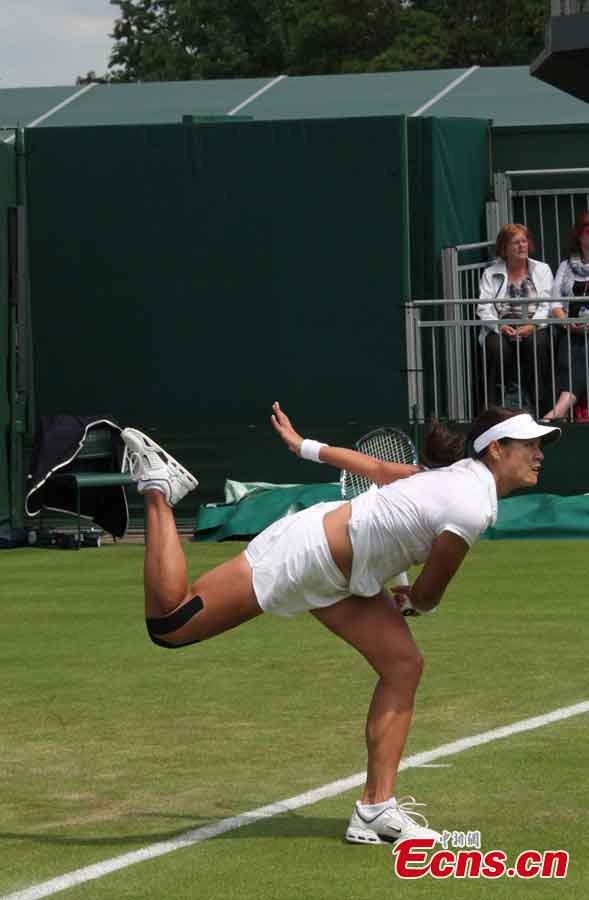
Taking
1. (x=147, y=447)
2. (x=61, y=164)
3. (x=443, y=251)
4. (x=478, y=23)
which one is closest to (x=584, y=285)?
(x=443, y=251)

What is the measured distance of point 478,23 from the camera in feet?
184

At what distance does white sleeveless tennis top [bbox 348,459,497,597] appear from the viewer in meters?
7.11

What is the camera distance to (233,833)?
290 inches

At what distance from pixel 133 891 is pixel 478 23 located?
51394 mm

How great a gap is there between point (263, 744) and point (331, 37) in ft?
159

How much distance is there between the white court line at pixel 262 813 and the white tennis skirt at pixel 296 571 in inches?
32.6

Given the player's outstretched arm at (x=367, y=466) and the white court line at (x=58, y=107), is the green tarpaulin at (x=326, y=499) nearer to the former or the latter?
the white court line at (x=58, y=107)

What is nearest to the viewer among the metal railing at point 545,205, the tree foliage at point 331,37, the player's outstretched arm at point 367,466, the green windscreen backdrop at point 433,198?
the player's outstretched arm at point 367,466

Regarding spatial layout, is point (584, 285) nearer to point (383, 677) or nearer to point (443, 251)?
point (443, 251)

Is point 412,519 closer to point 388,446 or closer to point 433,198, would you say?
point 388,446

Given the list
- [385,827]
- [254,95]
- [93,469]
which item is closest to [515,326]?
[93,469]

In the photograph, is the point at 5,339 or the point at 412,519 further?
the point at 5,339

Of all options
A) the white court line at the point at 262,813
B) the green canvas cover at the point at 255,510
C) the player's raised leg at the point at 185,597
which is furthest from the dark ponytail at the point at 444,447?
the green canvas cover at the point at 255,510

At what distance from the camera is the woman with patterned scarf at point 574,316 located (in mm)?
19281
